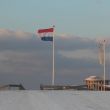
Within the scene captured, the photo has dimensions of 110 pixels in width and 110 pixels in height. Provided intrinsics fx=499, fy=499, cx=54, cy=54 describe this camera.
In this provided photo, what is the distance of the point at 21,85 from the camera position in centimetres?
6656

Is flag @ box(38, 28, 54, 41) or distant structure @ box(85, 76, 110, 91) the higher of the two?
flag @ box(38, 28, 54, 41)
